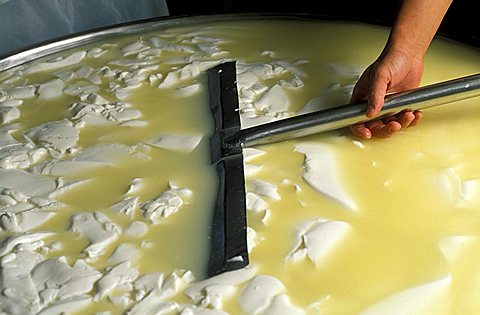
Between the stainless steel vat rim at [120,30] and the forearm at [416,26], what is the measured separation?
9.5 inches

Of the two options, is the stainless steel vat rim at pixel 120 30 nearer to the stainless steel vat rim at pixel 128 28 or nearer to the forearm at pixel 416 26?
the stainless steel vat rim at pixel 128 28

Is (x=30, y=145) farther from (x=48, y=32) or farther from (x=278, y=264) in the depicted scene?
(x=48, y=32)

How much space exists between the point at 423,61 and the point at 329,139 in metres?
0.36

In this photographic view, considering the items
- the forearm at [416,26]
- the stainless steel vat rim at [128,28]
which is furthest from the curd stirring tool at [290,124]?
the stainless steel vat rim at [128,28]

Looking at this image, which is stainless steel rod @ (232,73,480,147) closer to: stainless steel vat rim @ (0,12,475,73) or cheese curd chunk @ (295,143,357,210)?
cheese curd chunk @ (295,143,357,210)

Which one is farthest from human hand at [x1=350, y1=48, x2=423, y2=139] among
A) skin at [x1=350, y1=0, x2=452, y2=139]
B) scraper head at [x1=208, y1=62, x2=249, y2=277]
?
scraper head at [x1=208, y1=62, x2=249, y2=277]

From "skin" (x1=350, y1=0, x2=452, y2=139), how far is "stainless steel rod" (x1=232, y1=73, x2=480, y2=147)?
24 millimetres

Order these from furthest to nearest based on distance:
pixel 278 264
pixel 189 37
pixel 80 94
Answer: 1. pixel 189 37
2. pixel 80 94
3. pixel 278 264

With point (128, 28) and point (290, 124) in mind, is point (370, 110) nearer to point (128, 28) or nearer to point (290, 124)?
point (290, 124)

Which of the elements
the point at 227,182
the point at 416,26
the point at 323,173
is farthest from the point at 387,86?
the point at 227,182

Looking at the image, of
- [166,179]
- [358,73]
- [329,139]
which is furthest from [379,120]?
[166,179]

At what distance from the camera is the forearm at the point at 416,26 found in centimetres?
139

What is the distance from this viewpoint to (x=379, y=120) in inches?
50.7

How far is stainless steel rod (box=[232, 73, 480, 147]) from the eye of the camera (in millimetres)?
1246
